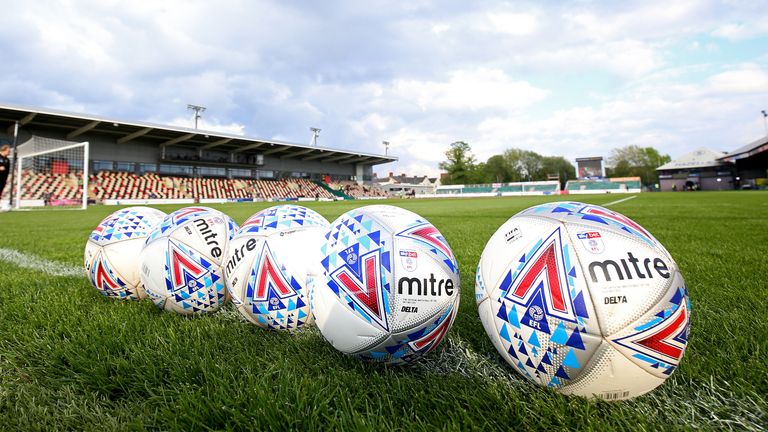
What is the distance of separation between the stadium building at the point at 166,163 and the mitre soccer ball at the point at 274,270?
89.8 ft

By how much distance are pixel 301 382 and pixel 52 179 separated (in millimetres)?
35621

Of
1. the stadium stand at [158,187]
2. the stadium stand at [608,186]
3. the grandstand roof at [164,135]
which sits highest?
the grandstand roof at [164,135]

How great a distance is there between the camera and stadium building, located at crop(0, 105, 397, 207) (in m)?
28.4

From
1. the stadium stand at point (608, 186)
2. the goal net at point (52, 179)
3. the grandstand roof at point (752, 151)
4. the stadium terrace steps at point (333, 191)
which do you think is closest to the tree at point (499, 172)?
the stadium stand at point (608, 186)

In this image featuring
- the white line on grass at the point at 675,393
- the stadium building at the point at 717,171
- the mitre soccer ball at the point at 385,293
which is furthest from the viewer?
the stadium building at the point at 717,171

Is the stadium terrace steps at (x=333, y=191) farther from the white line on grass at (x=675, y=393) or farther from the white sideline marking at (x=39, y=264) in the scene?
the white line on grass at (x=675, y=393)

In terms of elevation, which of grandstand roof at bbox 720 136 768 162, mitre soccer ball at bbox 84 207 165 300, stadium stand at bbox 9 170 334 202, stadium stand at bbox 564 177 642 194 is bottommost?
mitre soccer ball at bbox 84 207 165 300

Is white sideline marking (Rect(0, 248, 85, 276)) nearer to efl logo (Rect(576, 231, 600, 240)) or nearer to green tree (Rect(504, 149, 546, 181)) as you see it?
efl logo (Rect(576, 231, 600, 240))

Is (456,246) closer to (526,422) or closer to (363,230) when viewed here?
(363,230)

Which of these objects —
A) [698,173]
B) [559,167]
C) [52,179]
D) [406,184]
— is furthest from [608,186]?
[52,179]

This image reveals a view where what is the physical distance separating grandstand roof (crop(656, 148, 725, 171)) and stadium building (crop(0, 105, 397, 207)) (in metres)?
59.7

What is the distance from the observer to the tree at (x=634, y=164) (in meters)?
81.2

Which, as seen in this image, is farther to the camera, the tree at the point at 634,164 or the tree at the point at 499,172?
the tree at the point at 499,172

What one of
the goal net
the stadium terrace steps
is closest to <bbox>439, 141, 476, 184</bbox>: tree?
the stadium terrace steps
